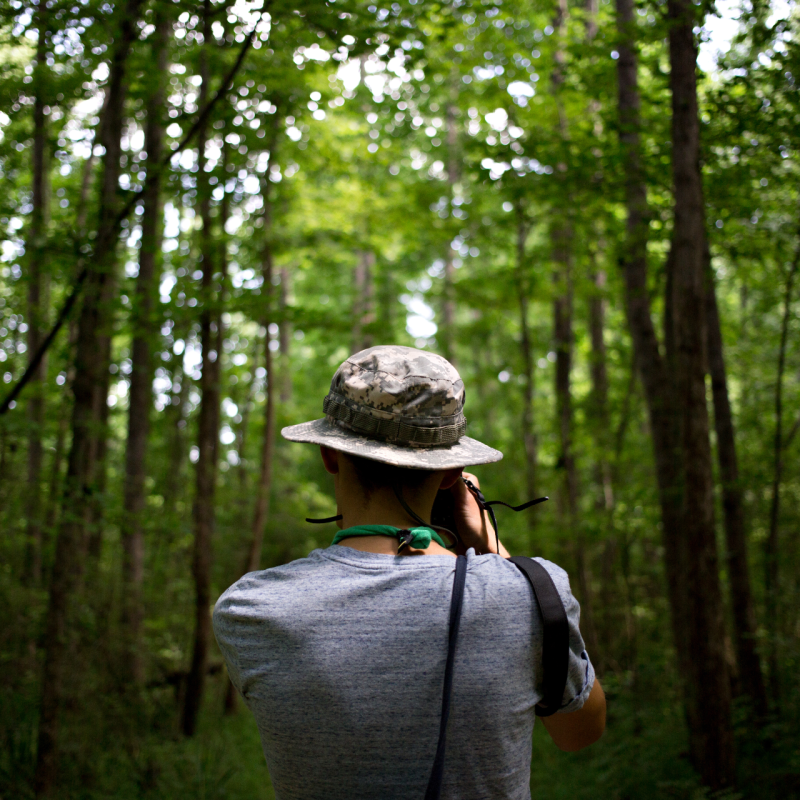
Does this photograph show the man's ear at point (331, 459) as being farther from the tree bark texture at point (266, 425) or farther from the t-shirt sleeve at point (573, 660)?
the tree bark texture at point (266, 425)

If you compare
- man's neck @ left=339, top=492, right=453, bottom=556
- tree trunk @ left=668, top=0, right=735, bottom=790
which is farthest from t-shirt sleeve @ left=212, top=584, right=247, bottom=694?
tree trunk @ left=668, top=0, right=735, bottom=790

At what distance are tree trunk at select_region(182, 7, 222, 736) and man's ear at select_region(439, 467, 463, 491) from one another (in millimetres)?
5951

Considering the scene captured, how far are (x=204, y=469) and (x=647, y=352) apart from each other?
198 inches

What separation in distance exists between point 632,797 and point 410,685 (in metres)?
5.67

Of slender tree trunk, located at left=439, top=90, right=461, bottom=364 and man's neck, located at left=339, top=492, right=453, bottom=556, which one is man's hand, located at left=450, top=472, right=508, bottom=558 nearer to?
Result: man's neck, located at left=339, top=492, right=453, bottom=556

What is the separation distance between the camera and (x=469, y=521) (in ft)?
5.53

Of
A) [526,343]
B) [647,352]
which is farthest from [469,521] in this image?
[526,343]

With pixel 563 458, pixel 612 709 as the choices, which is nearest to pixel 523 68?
pixel 563 458

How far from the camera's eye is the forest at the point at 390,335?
4676mm

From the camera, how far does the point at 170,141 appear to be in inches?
351

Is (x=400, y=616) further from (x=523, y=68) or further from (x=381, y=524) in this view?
(x=523, y=68)

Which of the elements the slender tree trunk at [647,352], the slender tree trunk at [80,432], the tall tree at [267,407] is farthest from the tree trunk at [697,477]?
the tall tree at [267,407]

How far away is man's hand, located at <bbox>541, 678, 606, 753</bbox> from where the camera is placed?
1.47 m

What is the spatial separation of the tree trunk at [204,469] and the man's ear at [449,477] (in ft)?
19.5
